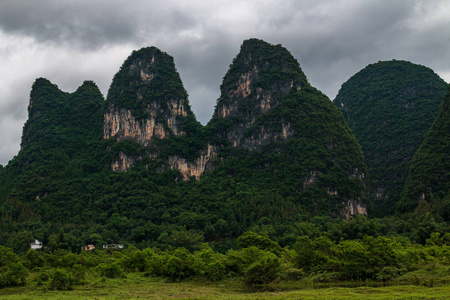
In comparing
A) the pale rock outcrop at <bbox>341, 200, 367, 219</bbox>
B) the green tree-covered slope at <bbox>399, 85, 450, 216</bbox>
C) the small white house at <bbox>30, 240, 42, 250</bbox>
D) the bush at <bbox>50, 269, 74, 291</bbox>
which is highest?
the green tree-covered slope at <bbox>399, 85, 450, 216</bbox>

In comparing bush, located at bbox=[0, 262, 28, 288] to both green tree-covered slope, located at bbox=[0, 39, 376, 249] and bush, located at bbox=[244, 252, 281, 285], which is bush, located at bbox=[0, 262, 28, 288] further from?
green tree-covered slope, located at bbox=[0, 39, 376, 249]

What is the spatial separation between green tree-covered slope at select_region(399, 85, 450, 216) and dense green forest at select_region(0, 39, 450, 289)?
0.26m

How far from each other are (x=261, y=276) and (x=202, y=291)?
16.7 feet

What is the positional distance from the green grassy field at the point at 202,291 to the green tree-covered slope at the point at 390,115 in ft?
186

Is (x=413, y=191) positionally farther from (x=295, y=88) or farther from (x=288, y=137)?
(x=295, y=88)

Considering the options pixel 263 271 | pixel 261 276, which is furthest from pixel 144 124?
pixel 263 271

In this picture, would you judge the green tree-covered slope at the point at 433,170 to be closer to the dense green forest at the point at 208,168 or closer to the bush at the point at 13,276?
the dense green forest at the point at 208,168

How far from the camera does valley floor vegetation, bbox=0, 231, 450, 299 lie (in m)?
29.7

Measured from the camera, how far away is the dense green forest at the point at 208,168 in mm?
64062

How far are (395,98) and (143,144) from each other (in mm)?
64556

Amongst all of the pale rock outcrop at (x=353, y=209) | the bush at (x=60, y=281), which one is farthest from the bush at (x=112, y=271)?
the pale rock outcrop at (x=353, y=209)

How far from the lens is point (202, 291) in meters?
32.6

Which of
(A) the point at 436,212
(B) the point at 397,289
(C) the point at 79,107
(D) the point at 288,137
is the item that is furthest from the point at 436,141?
(C) the point at 79,107

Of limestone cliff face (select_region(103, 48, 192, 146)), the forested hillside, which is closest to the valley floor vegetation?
the forested hillside
